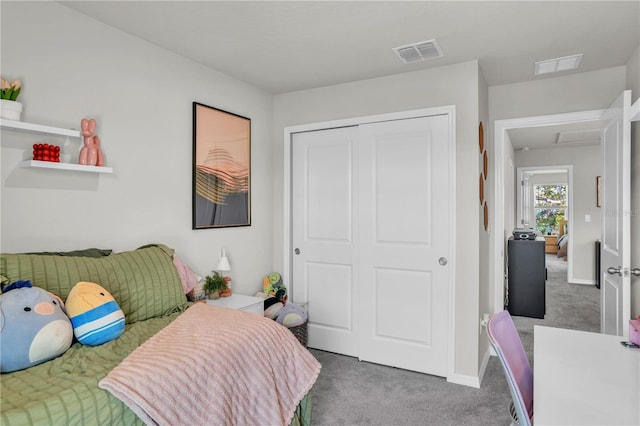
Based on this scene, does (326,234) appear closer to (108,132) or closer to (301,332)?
(301,332)

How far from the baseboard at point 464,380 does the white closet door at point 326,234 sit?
867 mm

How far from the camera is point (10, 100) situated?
188cm

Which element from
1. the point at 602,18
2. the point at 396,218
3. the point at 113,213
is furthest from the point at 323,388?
the point at 602,18

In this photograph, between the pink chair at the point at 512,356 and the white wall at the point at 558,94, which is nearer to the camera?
the pink chair at the point at 512,356

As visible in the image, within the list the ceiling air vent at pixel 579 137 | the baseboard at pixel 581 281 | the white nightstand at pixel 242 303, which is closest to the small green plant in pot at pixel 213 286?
the white nightstand at pixel 242 303

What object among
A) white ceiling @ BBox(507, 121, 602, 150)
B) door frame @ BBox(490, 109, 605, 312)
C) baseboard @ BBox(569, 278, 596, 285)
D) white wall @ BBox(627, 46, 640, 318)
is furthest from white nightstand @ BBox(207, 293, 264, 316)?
baseboard @ BBox(569, 278, 596, 285)

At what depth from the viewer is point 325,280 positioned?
145 inches

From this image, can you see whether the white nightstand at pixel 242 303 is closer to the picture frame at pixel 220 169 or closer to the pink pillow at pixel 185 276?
the pink pillow at pixel 185 276

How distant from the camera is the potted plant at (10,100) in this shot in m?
1.85

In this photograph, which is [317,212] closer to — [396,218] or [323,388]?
[396,218]

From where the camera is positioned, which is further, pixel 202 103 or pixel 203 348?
pixel 202 103

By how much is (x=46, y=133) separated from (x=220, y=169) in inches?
53.1

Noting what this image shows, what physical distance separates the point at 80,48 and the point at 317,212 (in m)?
2.24

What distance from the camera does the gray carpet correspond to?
8.20 ft
